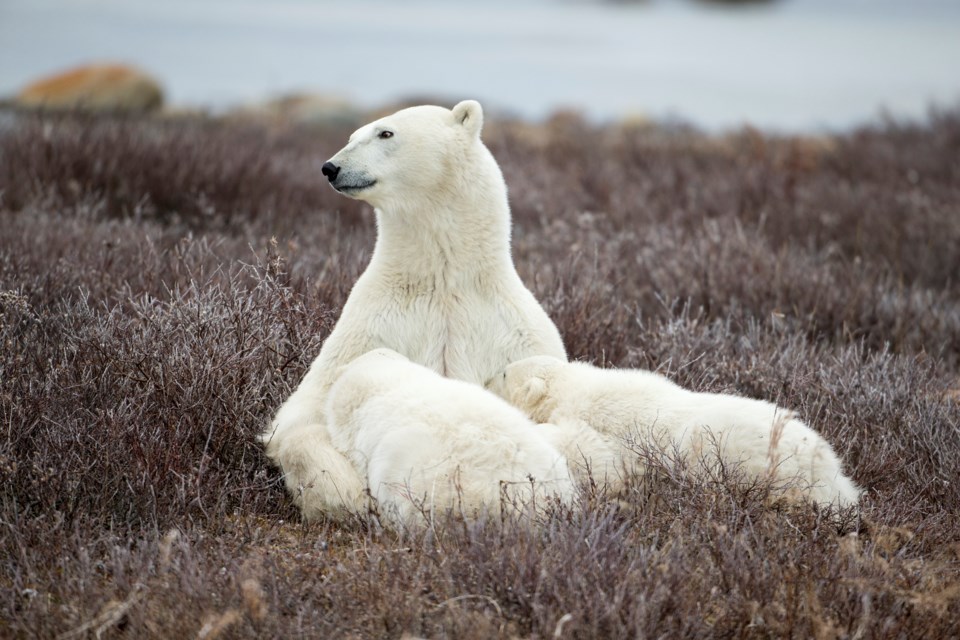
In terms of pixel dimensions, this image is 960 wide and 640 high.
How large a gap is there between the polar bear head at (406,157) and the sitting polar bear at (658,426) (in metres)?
0.80

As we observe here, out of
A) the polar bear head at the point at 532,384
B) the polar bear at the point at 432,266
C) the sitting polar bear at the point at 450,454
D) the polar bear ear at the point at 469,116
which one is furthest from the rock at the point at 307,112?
the sitting polar bear at the point at 450,454

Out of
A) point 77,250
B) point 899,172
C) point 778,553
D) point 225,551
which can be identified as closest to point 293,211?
point 77,250

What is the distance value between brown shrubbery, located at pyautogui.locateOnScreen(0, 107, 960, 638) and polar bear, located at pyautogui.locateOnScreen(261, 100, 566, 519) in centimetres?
44

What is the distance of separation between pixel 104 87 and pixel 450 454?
1698 cm

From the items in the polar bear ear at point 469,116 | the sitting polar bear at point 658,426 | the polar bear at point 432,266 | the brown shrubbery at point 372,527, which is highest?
the polar bear ear at point 469,116

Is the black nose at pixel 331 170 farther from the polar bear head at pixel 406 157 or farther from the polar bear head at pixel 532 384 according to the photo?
the polar bear head at pixel 532 384

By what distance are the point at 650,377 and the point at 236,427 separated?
1492mm

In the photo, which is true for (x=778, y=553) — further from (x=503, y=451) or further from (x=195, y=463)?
(x=195, y=463)

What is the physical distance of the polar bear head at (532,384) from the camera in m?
3.18

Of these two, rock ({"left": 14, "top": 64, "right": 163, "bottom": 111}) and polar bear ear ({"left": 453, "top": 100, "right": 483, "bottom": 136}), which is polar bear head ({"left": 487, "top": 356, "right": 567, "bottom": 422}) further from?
Result: rock ({"left": 14, "top": 64, "right": 163, "bottom": 111})

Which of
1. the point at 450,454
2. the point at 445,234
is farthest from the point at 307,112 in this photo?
the point at 450,454

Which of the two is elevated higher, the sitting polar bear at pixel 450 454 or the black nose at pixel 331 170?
the black nose at pixel 331 170

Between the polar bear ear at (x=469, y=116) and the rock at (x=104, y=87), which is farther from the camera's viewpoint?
the rock at (x=104, y=87)

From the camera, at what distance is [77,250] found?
5.10 m
